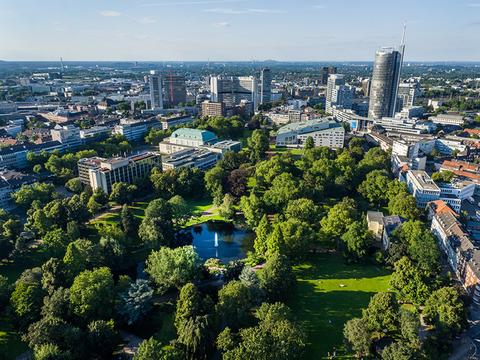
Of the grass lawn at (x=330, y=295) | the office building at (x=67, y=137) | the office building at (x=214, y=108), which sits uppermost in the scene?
the office building at (x=214, y=108)

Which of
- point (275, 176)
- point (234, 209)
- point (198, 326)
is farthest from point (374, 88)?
point (198, 326)

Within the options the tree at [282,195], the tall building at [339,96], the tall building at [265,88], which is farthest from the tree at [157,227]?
the tall building at [265,88]

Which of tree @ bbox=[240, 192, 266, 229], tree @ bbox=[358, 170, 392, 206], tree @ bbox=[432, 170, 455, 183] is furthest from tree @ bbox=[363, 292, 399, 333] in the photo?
tree @ bbox=[432, 170, 455, 183]

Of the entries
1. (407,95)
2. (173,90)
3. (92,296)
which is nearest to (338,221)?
(92,296)

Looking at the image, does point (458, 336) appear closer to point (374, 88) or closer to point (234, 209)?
point (234, 209)

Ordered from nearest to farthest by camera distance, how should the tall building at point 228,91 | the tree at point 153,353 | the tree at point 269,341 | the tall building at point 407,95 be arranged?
the tree at point 153,353 → the tree at point 269,341 → the tall building at point 407,95 → the tall building at point 228,91

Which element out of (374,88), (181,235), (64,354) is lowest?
(181,235)

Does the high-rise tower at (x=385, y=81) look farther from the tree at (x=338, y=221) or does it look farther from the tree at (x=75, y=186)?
the tree at (x=75, y=186)
